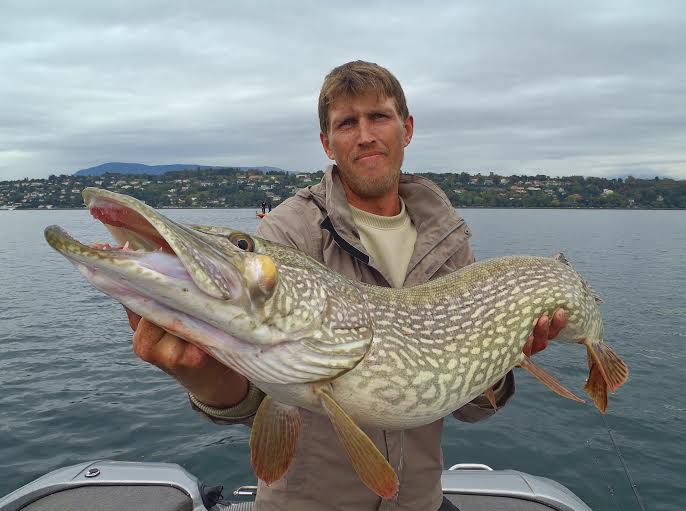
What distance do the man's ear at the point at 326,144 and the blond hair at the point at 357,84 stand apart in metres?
0.06

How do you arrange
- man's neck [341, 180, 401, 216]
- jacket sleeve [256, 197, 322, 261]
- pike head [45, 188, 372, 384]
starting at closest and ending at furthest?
pike head [45, 188, 372, 384] → jacket sleeve [256, 197, 322, 261] → man's neck [341, 180, 401, 216]

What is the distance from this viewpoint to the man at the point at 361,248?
2.36m

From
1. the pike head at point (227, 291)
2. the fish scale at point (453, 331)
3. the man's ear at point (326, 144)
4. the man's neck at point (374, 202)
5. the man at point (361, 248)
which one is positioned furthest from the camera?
the man's ear at point (326, 144)

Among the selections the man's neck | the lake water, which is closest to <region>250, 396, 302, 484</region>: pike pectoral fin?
the man's neck

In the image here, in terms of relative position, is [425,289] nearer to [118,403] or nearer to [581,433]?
[581,433]

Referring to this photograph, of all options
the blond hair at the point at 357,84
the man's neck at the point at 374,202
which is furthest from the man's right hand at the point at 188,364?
the blond hair at the point at 357,84

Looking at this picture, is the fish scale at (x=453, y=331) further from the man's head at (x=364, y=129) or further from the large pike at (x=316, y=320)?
the man's head at (x=364, y=129)

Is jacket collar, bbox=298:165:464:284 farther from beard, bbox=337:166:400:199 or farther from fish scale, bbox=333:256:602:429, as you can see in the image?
fish scale, bbox=333:256:602:429

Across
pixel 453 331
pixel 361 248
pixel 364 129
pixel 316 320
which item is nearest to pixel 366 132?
pixel 364 129

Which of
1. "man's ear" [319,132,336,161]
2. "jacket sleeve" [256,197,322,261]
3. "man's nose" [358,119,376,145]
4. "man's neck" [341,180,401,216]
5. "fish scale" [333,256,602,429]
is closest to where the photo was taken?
"fish scale" [333,256,602,429]

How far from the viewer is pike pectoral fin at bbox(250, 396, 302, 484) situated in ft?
6.80

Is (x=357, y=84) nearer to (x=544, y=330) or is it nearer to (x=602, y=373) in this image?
(x=544, y=330)

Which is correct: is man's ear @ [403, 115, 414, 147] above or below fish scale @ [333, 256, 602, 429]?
above

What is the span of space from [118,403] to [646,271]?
70.1 feet
